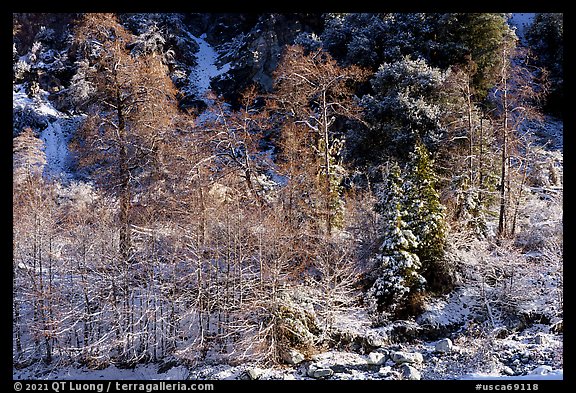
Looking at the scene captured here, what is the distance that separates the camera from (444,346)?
1105 cm

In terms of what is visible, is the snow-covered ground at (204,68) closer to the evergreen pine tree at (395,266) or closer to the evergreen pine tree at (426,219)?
the evergreen pine tree at (426,219)

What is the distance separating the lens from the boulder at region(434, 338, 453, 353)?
432 inches

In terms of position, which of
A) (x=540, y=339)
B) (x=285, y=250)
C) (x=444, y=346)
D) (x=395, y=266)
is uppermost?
(x=285, y=250)

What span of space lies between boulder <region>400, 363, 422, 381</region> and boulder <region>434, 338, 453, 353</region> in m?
1.33

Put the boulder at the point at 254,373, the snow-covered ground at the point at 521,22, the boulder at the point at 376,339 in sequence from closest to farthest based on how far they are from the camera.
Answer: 1. the boulder at the point at 254,373
2. the boulder at the point at 376,339
3. the snow-covered ground at the point at 521,22

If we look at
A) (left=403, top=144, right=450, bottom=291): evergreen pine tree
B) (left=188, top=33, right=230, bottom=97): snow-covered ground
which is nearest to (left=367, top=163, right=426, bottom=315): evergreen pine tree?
(left=403, top=144, right=450, bottom=291): evergreen pine tree

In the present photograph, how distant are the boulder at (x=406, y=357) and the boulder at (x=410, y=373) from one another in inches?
11.0

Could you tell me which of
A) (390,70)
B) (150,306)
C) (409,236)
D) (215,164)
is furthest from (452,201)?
(150,306)

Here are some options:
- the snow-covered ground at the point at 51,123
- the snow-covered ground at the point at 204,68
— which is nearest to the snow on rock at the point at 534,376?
the snow-covered ground at the point at 204,68

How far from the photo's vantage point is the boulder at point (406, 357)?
A: 10.6 meters

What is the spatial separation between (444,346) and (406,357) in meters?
1.27

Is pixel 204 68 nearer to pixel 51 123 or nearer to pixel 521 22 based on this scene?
pixel 51 123

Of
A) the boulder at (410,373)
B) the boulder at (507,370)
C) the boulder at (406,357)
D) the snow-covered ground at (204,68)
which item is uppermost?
the snow-covered ground at (204,68)

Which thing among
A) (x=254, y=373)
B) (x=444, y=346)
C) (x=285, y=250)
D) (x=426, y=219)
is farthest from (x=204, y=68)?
(x=444, y=346)
